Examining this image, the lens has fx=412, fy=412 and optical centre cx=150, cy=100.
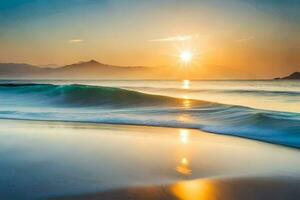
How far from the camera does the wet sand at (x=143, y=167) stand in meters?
3.74

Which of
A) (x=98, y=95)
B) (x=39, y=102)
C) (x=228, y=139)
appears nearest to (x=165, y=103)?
(x=98, y=95)

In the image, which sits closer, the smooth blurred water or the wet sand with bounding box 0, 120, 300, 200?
the wet sand with bounding box 0, 120, 300, 200

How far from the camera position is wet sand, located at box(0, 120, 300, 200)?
12.3ft

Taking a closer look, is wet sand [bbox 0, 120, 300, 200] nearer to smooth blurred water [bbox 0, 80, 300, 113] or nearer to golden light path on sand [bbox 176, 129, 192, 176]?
golden light path on sand [bbox 176, 129, 192, 176]

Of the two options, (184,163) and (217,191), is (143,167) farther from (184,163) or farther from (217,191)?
(217,191)

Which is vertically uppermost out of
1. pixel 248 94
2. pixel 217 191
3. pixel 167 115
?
pixel 248 94

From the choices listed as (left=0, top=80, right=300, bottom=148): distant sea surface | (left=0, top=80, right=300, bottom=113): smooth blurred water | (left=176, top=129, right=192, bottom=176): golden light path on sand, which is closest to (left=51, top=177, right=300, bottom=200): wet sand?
(left=176, top=129, right=192, bottom=176): golden light path on sand

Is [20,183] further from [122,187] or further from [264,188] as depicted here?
[264,188]

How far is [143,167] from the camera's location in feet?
15.7

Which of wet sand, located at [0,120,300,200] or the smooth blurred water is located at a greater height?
the smooth blurred water

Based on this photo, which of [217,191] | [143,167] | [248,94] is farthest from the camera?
[248,94]

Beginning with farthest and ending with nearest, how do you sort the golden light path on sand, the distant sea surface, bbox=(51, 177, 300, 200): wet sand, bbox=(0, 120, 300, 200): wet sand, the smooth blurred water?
the smooth blurred water, the distant sea surface, the golden light path on sand, bbox=(0, 120, 300, 200): wet sand, bbox=(51, 177, 300, 200): wet sand

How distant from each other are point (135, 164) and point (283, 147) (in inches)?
108

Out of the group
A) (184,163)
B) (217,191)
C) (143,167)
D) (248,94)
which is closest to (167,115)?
(184,163)
